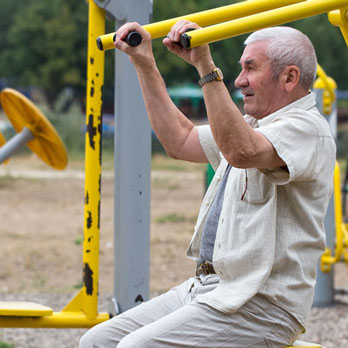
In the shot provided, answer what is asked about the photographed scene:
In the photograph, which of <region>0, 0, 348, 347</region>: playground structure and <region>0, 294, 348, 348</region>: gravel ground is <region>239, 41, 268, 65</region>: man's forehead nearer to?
<region>0, 0, 348, 347</region>: playground structure

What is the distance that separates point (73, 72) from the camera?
29359 mm

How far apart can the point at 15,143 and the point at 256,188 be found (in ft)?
6.99

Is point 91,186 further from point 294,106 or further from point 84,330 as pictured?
point 84,330

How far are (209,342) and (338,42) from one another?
31851 millimetres

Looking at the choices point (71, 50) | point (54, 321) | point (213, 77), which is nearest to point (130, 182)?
point (54, 321)

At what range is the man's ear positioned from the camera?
206 centimetres

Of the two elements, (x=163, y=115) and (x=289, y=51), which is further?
(x=163, y=115)

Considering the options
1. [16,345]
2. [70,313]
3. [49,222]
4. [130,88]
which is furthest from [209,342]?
[49,222]

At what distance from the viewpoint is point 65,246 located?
737cm

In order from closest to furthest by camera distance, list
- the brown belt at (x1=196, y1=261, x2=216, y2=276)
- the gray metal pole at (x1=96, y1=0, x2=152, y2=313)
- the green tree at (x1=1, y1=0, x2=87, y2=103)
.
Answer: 1. the brown belt at (x1=196, y1=261, x2=216, y2=276)
2. the gray metal pole at (x1=96, y1=0, x2=152, y2=313)
3. the green tree at (x1=1, y1=0, x2=87, y2=103)

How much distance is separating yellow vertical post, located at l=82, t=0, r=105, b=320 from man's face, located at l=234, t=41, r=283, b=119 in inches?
36.6

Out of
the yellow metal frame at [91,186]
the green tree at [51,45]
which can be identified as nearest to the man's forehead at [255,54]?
the yellow metal frame at [91,186]

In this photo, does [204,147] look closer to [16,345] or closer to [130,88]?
[130,88]

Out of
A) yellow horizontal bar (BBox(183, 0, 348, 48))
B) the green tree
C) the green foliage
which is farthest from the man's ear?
the green tree
